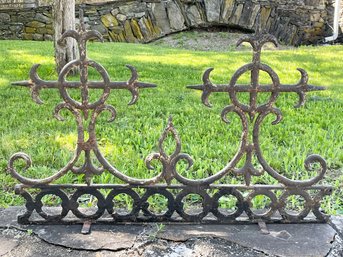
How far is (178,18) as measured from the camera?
36.4ft

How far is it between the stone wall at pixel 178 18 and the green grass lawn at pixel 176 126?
12.1 ft

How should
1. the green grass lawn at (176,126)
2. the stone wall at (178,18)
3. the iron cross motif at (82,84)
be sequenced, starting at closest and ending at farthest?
the iron cross motif at (82,84) < the green grass lawn at (176,126) < the stone wall at (178,18)

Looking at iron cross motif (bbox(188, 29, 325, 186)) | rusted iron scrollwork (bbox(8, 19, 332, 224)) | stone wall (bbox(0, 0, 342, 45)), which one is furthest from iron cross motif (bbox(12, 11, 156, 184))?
stone wall (bbox(0, 0, 342, 45))

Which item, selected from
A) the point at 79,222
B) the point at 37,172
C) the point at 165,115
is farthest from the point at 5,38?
the point at 79,222

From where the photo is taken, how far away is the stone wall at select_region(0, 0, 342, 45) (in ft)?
33.5

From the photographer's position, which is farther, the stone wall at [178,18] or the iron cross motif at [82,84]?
the stone wall at [178,18]

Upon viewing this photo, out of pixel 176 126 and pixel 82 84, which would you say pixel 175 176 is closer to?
pixel 82 84

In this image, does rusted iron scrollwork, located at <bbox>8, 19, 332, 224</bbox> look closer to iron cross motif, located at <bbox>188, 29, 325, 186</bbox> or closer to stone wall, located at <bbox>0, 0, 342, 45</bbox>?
iron cross motif, located at <bbox>188, 29, 325, 186</bbox>

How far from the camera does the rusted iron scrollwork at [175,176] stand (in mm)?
2033

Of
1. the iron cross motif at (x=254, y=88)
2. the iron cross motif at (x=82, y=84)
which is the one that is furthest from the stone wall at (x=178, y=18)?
the iron cross motif at (x=82, y=84)

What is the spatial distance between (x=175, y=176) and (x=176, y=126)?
1991mm

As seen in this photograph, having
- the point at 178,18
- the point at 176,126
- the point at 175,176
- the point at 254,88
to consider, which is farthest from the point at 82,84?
the point at 178,18

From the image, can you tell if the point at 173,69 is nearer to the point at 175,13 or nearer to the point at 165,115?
the point at 165,115

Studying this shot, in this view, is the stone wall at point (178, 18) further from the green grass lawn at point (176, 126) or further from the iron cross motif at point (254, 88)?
the iron cross motif at point (254, 88)
